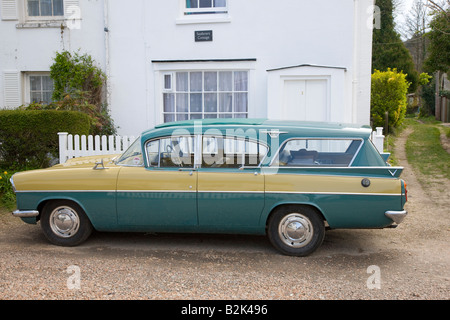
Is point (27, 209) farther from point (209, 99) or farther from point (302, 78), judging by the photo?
point (302, 78)

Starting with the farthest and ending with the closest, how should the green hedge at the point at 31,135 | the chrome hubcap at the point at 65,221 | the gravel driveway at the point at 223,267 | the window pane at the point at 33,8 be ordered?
1. the window pane at the point at 33,8
2. the green hedge at the point at 31,135
3. the chrome hubcap at the point at 65,221
4. the gravel driveway at the point at 223,267

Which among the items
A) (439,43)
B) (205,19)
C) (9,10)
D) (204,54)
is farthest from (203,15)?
(439,43)

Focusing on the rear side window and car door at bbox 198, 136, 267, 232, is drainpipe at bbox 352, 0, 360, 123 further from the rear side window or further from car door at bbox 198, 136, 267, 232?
car door at bbox 198, 136, 267, 232

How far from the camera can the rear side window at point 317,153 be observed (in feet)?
18.7

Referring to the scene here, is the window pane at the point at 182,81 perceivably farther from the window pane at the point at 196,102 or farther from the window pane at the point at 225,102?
the window pane at the point at 225,102

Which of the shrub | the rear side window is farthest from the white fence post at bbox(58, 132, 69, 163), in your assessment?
the shrub

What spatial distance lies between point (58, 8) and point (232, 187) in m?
8.40

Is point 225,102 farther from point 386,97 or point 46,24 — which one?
point 386,97

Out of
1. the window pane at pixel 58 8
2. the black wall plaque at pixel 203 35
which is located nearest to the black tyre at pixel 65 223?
the black wall plaque at pixel 203 35

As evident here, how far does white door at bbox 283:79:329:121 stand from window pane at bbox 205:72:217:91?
5.42 feet

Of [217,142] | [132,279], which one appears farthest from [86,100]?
[132,279]

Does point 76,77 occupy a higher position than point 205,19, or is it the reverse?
point 205,19

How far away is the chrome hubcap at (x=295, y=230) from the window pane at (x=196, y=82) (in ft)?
19.9

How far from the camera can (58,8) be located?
38.5ft
